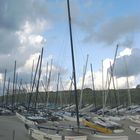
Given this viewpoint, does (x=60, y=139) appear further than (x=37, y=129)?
No

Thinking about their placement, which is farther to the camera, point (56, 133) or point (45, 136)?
point (45, 136)

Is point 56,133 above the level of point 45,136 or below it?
above

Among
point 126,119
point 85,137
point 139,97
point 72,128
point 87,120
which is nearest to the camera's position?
point 85,137

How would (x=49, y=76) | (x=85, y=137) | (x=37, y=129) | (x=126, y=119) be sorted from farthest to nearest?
(x=49, y=76), (x=126, y=119), (x=37, y=129), (x=85, y=137)

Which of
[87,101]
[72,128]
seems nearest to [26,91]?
[87,101]

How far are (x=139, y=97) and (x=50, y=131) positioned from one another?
89.8 metres

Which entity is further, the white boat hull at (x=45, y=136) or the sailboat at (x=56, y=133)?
the sailboat at (x=56, y=133)

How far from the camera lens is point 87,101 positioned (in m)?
125

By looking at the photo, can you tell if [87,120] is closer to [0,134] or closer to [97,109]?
[0,134]

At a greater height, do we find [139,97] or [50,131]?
[139,97]

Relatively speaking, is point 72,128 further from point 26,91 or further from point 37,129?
point 26,91

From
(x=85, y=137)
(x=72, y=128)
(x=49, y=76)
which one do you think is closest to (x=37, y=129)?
(x=72, y=128)

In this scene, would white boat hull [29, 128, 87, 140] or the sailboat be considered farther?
the sailboat

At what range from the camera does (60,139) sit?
30.6 metres
